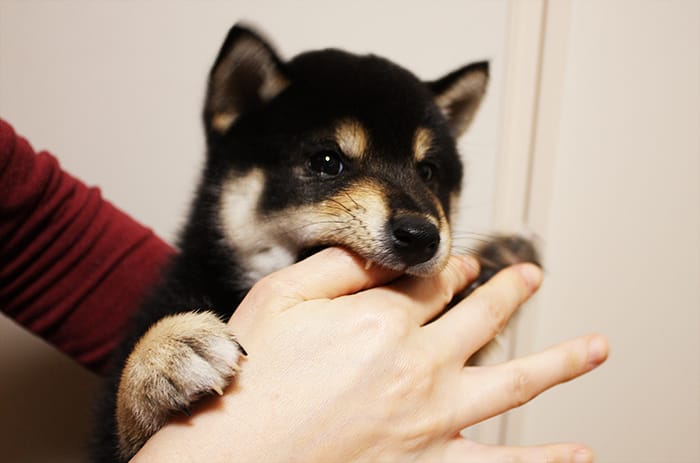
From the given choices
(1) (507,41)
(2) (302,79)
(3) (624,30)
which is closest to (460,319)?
(2) (302,79)

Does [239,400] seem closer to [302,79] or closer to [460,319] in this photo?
[460,319]

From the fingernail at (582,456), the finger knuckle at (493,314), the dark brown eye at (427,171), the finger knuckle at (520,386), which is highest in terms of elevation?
the dark brown eye at (427,171)

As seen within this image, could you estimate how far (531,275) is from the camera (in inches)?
42.0

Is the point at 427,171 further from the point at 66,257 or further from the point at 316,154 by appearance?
the point at 66,257

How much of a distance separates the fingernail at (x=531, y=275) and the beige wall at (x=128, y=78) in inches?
29.7

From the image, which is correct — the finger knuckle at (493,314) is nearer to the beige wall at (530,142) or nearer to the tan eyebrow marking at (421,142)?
the tan eyebrow marking at (421,142)

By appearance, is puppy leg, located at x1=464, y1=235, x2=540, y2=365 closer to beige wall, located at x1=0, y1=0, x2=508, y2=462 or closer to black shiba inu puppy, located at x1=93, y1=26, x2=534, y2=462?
black shiba inu puppy, located at x1=93, y1=26, x2=534, y2=462

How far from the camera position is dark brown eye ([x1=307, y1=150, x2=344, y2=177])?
A: 92 cm

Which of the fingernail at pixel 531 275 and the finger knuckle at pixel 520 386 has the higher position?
the fingernail at pixel 531 275

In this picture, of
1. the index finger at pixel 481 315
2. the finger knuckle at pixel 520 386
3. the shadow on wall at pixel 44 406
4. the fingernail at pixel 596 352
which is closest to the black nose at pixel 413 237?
the index finger at pixel 481 315

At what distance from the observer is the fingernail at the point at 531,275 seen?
3.47 ft

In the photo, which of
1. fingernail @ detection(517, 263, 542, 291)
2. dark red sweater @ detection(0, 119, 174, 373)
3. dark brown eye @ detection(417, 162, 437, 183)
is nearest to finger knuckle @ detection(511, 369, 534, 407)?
fingernail @ detection(517, 263, 542, 291)

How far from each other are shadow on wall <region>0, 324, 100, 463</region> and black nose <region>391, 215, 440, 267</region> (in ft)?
3.71

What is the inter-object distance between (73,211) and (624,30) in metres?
1.70
